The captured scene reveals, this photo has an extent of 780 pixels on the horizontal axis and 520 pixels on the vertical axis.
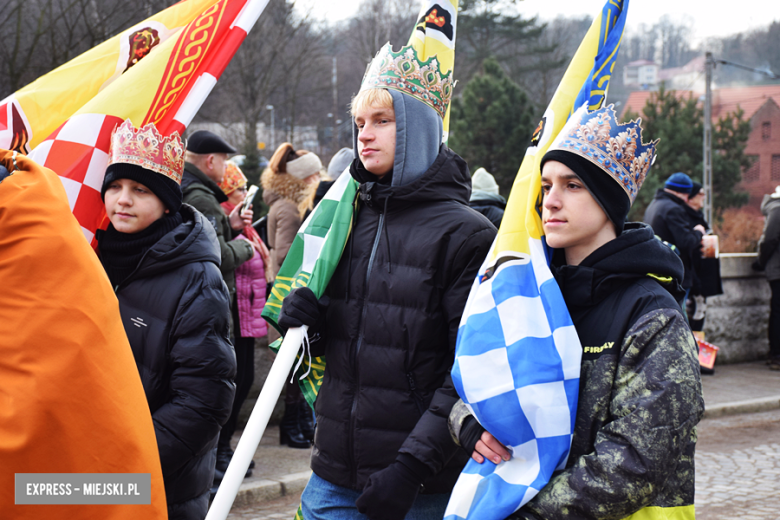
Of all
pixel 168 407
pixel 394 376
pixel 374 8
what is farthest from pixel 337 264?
pixel 374 8

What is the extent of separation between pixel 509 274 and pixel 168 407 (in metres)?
1.24

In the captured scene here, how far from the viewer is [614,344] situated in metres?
1.84

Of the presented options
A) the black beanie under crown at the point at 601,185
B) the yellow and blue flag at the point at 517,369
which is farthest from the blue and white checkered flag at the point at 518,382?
the black beanie under crown at the point at 601,185

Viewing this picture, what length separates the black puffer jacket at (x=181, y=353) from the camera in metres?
2.52

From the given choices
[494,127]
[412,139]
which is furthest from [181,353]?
[494,127]

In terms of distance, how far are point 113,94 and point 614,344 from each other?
7.38 feet

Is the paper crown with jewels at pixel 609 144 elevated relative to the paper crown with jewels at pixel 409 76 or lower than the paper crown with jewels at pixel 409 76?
lower

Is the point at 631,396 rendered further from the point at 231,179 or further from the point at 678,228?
the point at 678,228

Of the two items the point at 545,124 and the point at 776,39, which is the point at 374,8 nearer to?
the point at 776,39

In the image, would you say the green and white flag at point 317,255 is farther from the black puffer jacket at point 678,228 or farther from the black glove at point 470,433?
the black puffer jacket at point 678,228

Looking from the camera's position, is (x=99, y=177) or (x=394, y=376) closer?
(x=394, y=376)

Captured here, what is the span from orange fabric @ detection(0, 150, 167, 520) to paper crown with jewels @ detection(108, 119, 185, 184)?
0.93 m

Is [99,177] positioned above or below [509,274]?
above

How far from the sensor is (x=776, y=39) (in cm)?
2878
